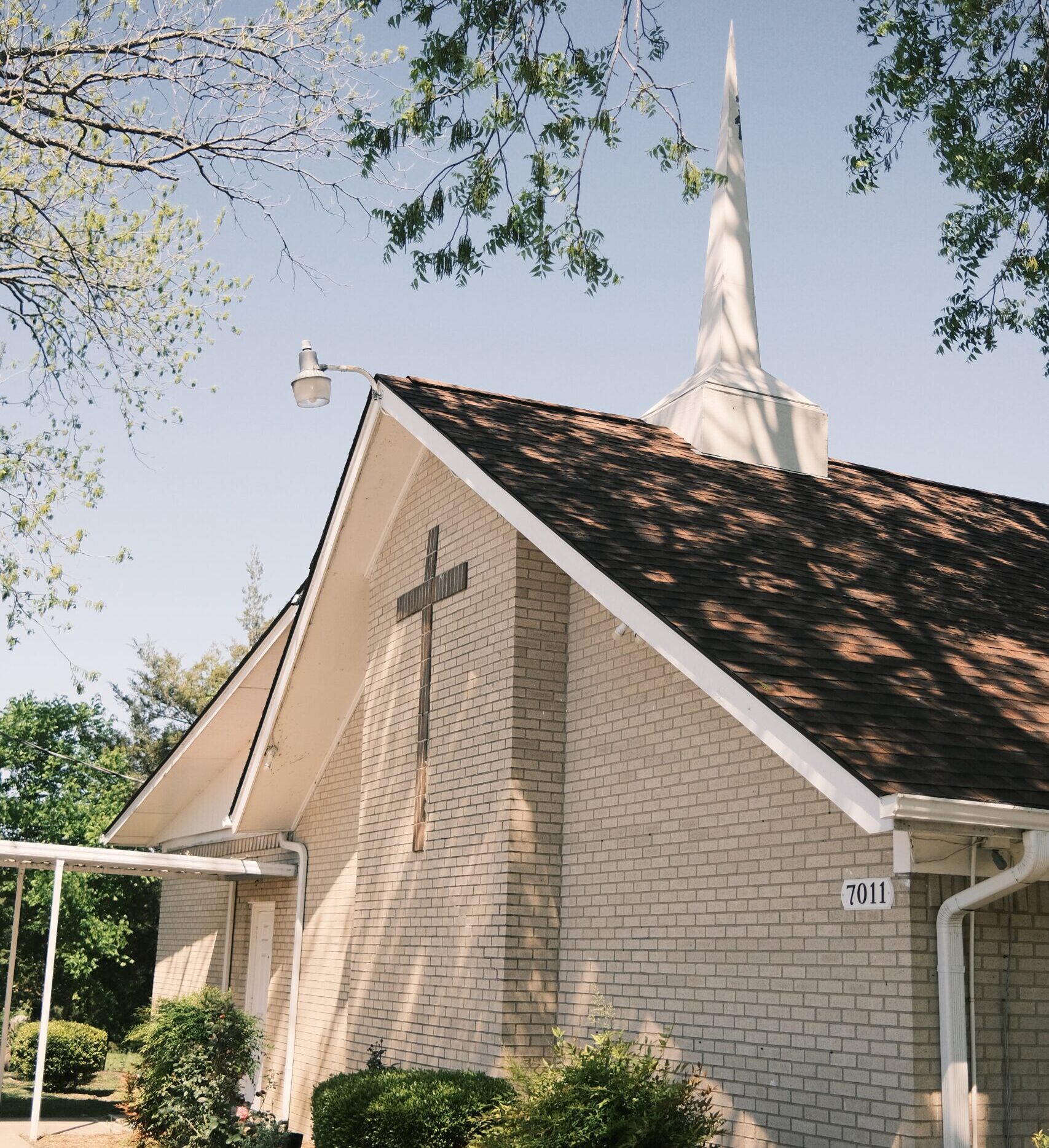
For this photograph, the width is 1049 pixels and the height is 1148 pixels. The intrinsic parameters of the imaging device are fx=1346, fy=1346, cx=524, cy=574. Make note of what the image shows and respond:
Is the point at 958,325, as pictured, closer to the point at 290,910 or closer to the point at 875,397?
the point at 875,397

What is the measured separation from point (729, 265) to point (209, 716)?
8.53 meters

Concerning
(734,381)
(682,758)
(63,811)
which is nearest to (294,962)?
(682,758)

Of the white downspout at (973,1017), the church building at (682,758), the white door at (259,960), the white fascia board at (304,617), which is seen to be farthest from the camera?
the white door at (259,960)

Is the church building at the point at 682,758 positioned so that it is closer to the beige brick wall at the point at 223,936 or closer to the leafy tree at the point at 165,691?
the beige brick wall at the point at 223,936

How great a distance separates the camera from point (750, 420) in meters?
12.1

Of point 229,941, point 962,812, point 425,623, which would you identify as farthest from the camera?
point 229,941

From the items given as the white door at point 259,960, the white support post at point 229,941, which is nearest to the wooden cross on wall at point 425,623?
the white door at point 259,960

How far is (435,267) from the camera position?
36.3 ft

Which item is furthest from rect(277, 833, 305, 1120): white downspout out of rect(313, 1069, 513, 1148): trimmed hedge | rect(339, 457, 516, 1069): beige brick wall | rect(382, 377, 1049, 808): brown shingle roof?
rect(382, 377, 1049, 808): brown shingle roof

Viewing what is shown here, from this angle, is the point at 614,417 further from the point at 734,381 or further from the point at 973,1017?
the point at 973,1017

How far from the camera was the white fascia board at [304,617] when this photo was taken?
12.6 m

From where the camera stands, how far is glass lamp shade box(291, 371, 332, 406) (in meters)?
11.2

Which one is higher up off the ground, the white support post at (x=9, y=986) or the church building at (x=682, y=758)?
the church building at (x=682, y=758)

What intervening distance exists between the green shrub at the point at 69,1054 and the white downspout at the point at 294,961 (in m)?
9.31
